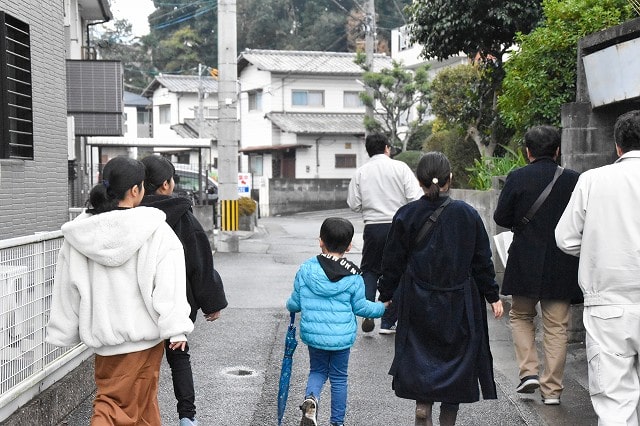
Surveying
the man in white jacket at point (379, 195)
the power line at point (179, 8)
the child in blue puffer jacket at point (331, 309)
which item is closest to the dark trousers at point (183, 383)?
the child in blue puffer jacket at point (331, 309)

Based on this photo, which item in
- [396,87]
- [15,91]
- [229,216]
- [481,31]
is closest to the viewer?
[15,91]

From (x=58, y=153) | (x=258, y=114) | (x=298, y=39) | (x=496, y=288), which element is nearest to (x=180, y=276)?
(x=496, y=288)

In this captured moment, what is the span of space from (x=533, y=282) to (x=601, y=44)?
2.50 meters

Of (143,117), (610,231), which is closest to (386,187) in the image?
(610,231)

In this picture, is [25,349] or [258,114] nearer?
[25,349]

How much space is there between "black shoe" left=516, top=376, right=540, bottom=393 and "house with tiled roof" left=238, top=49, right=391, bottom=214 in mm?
35506

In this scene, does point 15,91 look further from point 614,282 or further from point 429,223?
point 614,282

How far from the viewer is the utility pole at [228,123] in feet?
56.1

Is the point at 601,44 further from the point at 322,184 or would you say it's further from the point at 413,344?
the point at 322,184

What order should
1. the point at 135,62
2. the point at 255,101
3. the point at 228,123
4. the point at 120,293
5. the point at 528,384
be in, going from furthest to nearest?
the point at 135,62 → the point at 255,101 → the point at 228,123 → the point at 528,384 → the point at 120,293

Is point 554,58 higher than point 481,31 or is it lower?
lower

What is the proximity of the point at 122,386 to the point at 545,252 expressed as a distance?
3.08m

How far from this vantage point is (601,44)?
7.12 m

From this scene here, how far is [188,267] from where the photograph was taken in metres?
4.90
